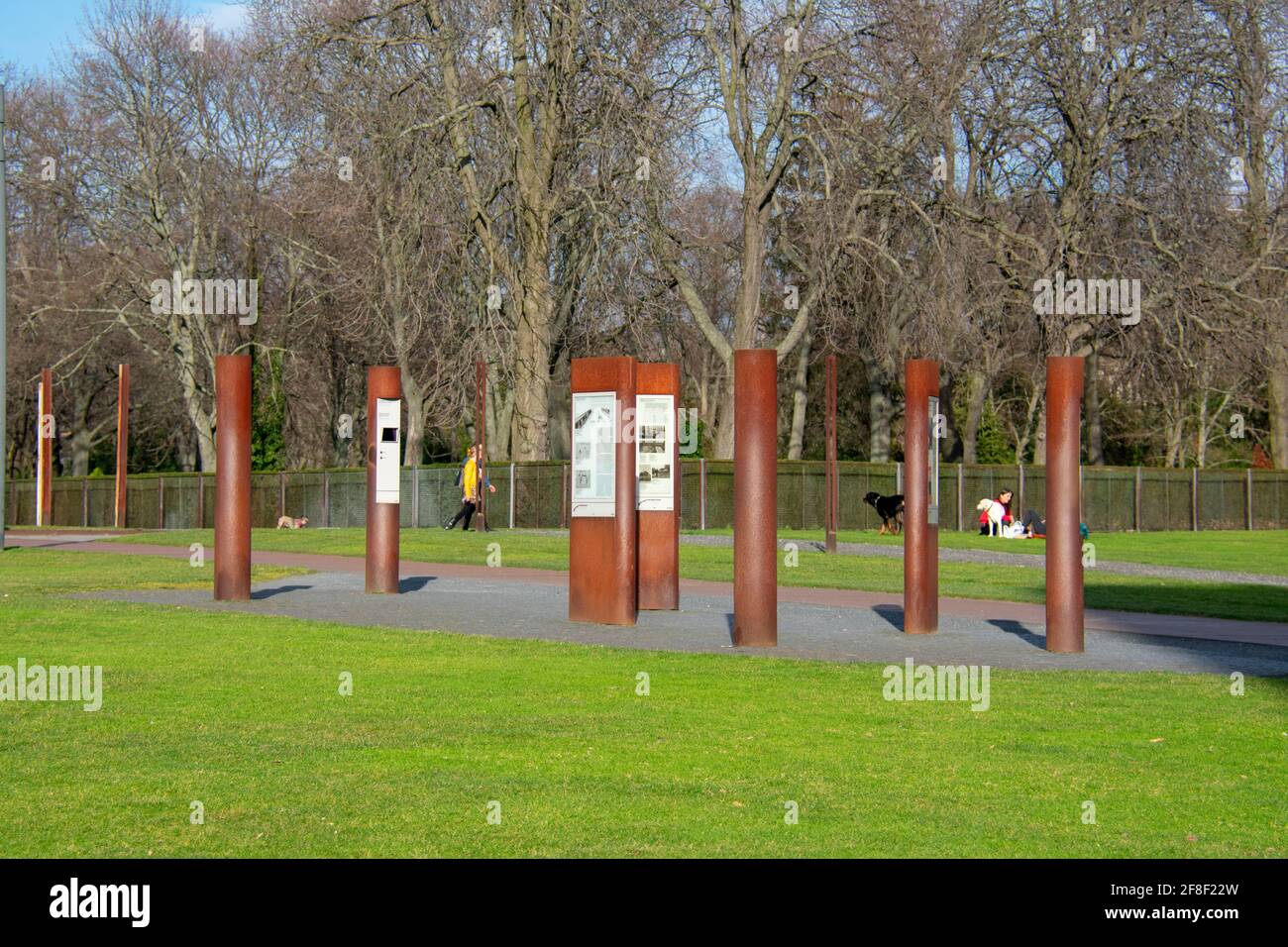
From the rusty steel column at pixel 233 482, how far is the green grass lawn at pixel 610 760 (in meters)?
5.00

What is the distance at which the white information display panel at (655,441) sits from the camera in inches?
787

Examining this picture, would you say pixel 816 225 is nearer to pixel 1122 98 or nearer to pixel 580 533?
pixel 1122 98

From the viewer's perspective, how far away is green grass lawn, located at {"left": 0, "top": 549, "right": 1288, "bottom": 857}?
318 inches

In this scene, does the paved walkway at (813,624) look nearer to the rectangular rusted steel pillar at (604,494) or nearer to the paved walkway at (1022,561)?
the rectangular rusted steel pillar at (604,494)

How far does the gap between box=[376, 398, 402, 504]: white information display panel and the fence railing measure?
835 inches

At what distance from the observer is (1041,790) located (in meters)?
9.40

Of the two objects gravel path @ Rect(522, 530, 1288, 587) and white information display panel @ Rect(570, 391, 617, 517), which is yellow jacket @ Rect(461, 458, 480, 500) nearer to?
gravel path @ Rect(522, 530, 1288, 587)

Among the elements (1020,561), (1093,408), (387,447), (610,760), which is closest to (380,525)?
(387,447)

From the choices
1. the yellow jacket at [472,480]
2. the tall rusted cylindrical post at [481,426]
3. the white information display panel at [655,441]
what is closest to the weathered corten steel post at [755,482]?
the white information display panel at [655,441]

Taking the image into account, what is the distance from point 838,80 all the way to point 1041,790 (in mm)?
33820

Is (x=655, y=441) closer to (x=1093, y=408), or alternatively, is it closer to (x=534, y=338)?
(x=534, y=338)

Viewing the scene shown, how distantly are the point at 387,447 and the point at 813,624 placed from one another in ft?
21.2

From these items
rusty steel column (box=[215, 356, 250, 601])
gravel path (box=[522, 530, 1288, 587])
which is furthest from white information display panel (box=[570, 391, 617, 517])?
gravel path (box=[522, 530, 1288, 587])

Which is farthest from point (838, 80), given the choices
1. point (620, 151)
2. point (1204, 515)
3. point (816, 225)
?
point (1204, 515)
